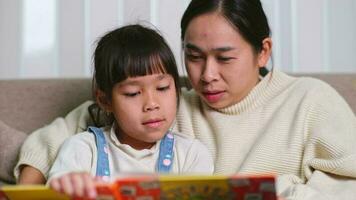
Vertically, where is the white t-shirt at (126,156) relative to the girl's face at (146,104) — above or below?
below

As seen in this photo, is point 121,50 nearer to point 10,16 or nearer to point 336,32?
point 10,16

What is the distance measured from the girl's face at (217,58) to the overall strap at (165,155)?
0.58ft

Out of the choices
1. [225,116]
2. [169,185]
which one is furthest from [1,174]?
[169,185]

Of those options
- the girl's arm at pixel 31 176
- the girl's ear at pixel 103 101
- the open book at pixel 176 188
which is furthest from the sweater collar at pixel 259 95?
the open book at pixel 176 188

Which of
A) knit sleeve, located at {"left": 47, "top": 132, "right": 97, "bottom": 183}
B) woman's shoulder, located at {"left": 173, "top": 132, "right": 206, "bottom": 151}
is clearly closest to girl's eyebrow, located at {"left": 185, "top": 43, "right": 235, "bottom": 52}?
woman's shoulder, located at {"left": 173, "top": 132, "right": 206, "bottom": 151}

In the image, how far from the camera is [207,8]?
139 centimetres

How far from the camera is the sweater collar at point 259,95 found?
56.7 inches

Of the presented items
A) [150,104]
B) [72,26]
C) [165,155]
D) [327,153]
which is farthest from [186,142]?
[72,26]

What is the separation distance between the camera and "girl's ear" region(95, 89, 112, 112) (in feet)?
4.27

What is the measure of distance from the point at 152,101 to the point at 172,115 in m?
0.07

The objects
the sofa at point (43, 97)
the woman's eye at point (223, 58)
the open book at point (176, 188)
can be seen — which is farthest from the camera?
the sofa at point (43, 97)

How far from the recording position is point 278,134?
1.37m

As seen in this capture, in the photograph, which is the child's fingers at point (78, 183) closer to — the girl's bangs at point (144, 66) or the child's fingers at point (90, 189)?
the child's fingers at point (90, 189)

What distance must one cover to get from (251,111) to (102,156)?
44 centimetres
